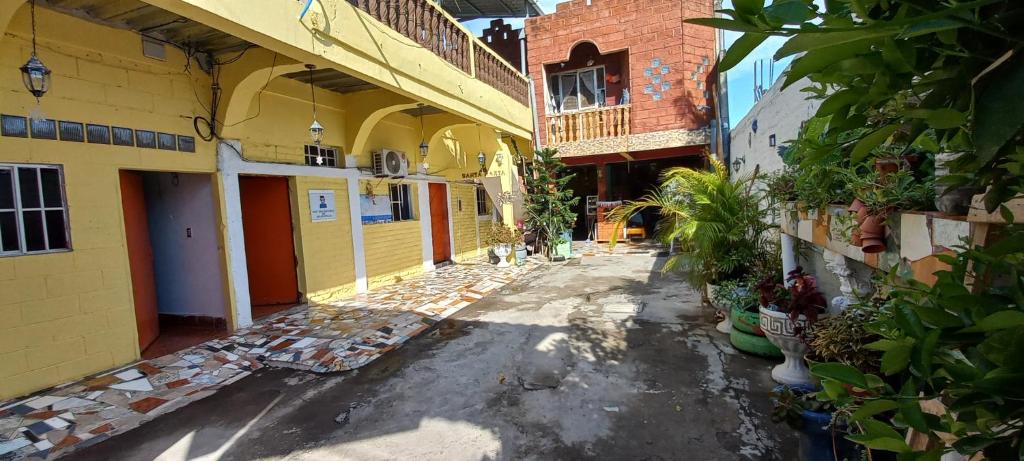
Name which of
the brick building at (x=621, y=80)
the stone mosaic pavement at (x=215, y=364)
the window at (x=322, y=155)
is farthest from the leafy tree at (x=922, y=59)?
the brick building at (x=621, y=80)

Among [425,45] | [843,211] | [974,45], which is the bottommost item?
[843,211]

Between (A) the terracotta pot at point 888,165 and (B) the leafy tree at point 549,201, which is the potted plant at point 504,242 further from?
(A) the terracotta pot at point 888,165

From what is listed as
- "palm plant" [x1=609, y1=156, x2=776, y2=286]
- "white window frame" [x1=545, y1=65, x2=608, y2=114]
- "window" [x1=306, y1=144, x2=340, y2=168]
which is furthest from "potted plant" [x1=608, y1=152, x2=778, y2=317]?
"white window frame" [x1=545, y1=65, x2=608, y2=114]

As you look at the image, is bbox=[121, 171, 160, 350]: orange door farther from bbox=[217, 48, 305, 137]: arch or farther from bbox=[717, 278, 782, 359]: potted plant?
bbox=[717, 278, 782, 359]: potted plant

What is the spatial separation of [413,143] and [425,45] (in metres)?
3.17

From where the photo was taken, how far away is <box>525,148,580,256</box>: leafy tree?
10500 millimetres

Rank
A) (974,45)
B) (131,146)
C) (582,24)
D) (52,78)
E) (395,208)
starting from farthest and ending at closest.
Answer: (582,24)
(395,208)
(131,146)
(52,78)
(974,45)

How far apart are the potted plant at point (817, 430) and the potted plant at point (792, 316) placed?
660 millimetres

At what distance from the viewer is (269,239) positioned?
6.75 metres

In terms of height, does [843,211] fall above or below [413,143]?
below

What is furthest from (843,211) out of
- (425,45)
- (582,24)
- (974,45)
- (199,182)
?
(582,24)

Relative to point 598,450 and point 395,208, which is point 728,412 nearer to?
point 598,450

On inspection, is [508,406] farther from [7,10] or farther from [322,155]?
[322,155]

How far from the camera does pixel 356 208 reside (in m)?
7.53
